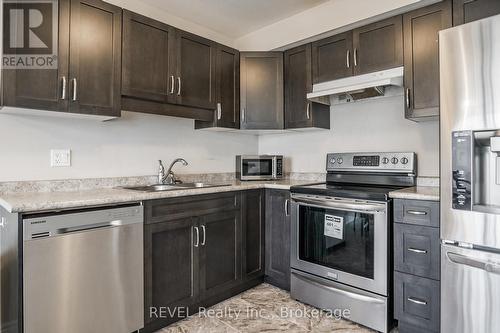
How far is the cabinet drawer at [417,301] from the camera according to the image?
182 centimetres

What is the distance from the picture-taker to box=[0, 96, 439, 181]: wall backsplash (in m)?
2.04

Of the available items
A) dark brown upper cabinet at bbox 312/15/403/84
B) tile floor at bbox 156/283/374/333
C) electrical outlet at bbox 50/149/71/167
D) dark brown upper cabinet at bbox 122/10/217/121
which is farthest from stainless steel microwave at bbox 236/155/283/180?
electrical outlet at bbox 50/149/71/167

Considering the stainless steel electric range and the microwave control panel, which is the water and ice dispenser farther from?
the stainless steel electric range

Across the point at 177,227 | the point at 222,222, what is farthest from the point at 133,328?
the point at 222,222

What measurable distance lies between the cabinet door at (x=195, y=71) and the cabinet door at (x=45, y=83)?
80cm

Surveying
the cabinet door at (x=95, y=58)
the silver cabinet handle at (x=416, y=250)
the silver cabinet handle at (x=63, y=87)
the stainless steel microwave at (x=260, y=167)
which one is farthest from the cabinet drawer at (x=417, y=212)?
the silver cabinet handle at (x=63, y=87)

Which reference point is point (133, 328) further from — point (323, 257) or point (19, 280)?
point (323, 257)

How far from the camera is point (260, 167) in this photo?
315 centimetres

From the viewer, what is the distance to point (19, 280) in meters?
1.49

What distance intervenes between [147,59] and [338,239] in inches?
76.6

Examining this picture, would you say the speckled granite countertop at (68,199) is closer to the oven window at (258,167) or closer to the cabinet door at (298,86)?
the oven window at (258,167)

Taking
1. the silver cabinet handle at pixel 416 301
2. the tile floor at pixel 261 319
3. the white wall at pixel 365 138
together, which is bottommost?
the tile floor at pixel 261 319

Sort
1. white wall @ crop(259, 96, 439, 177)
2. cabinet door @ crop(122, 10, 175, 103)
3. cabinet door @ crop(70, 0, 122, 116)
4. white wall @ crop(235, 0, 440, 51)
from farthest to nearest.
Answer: white wall @ crop(259, 96, 439, 177)
white wall @ crop(235, 0, 440, 51)
cabinet door @ crop(122, 10, 175, 103)
cabinet door @ crop(70, 0, 122, 116)

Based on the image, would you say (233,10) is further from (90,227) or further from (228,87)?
(90,227)
